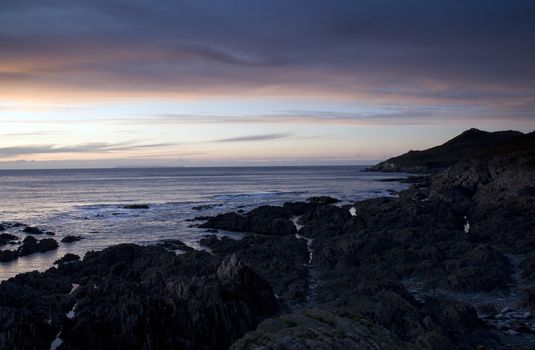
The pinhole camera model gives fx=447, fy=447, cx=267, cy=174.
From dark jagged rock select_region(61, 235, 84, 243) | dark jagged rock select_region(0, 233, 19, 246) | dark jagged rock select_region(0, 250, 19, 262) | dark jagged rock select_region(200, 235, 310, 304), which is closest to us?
dark jagged rock select_region(200, 235, 310, 304)

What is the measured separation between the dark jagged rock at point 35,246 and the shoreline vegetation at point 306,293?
0.33 meters

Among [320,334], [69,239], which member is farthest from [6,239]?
[320,334]

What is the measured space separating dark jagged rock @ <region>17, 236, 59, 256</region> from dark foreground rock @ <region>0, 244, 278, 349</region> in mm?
15161

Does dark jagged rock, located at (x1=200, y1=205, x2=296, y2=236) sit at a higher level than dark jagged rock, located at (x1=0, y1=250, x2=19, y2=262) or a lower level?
higher

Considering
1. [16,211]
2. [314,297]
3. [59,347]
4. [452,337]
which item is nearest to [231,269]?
[314,297]

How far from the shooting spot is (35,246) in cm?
3906

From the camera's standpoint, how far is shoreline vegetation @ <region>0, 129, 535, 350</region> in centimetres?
1388

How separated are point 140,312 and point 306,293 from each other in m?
10.1

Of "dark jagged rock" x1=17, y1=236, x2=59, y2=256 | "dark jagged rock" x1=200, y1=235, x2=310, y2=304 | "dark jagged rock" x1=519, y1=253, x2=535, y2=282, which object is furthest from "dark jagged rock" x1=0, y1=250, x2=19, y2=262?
"dark jagged rock" x1=519, y1=253, x2=535, y2=282

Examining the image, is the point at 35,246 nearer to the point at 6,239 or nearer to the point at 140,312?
the point at 6,239

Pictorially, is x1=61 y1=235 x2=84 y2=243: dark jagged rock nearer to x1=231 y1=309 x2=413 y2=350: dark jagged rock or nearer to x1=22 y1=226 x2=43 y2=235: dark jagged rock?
x1=22 y1=226 x2=43 y2=235: dark jagged rock

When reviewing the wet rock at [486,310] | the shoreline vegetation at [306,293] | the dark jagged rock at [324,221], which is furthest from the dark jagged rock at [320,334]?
the dark jagged rock at [324,221]

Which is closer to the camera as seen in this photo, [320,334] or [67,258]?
[320,334]

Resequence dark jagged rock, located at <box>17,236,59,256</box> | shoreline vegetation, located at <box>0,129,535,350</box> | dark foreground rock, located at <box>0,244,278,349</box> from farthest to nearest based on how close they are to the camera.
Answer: dark jagged rock, located at <box>17,236,59,256</box> < dark foreground rock, located at <box>0,244,278,349</box> < shoreline vegetation, located at <box>0,129,535,350</box>
